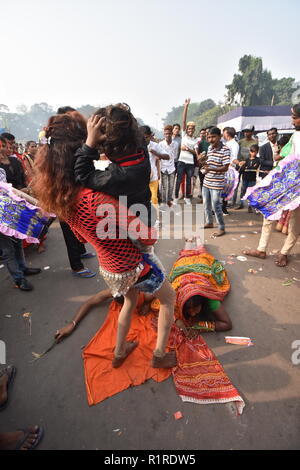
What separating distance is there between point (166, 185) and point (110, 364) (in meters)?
4.98

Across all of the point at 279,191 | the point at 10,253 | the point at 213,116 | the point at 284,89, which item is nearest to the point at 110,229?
the point at 10,253

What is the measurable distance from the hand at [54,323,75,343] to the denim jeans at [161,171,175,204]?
4.64 meters

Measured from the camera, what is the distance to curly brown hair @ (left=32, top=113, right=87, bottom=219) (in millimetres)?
1226

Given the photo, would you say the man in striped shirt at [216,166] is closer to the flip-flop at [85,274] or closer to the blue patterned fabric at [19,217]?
the flip-flop at [85,274]

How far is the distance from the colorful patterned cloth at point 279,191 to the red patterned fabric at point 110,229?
9.00 ft

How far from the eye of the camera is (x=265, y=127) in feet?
69.5

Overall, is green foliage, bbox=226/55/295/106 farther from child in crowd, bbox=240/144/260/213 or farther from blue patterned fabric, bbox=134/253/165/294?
blue patterned fabric, bbox=134/253/165/294

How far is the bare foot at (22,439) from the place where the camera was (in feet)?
4.86

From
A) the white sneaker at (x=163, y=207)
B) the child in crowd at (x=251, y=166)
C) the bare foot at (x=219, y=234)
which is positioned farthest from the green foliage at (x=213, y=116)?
the bare foot at (x=219, y=234)

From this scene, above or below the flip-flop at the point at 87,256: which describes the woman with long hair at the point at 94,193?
above

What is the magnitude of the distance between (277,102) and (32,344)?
243ft

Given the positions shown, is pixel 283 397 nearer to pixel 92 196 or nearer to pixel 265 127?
pixel 92 196

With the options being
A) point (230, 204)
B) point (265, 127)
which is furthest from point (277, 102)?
point (230, 204)

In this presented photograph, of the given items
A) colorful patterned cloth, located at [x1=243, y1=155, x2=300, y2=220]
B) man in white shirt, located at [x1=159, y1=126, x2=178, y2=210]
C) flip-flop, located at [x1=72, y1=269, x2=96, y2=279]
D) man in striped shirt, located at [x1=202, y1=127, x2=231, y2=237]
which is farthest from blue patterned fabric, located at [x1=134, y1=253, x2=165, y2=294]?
man in white shirt, located at [x1=159, y1=126, x2=178, y2=210]
